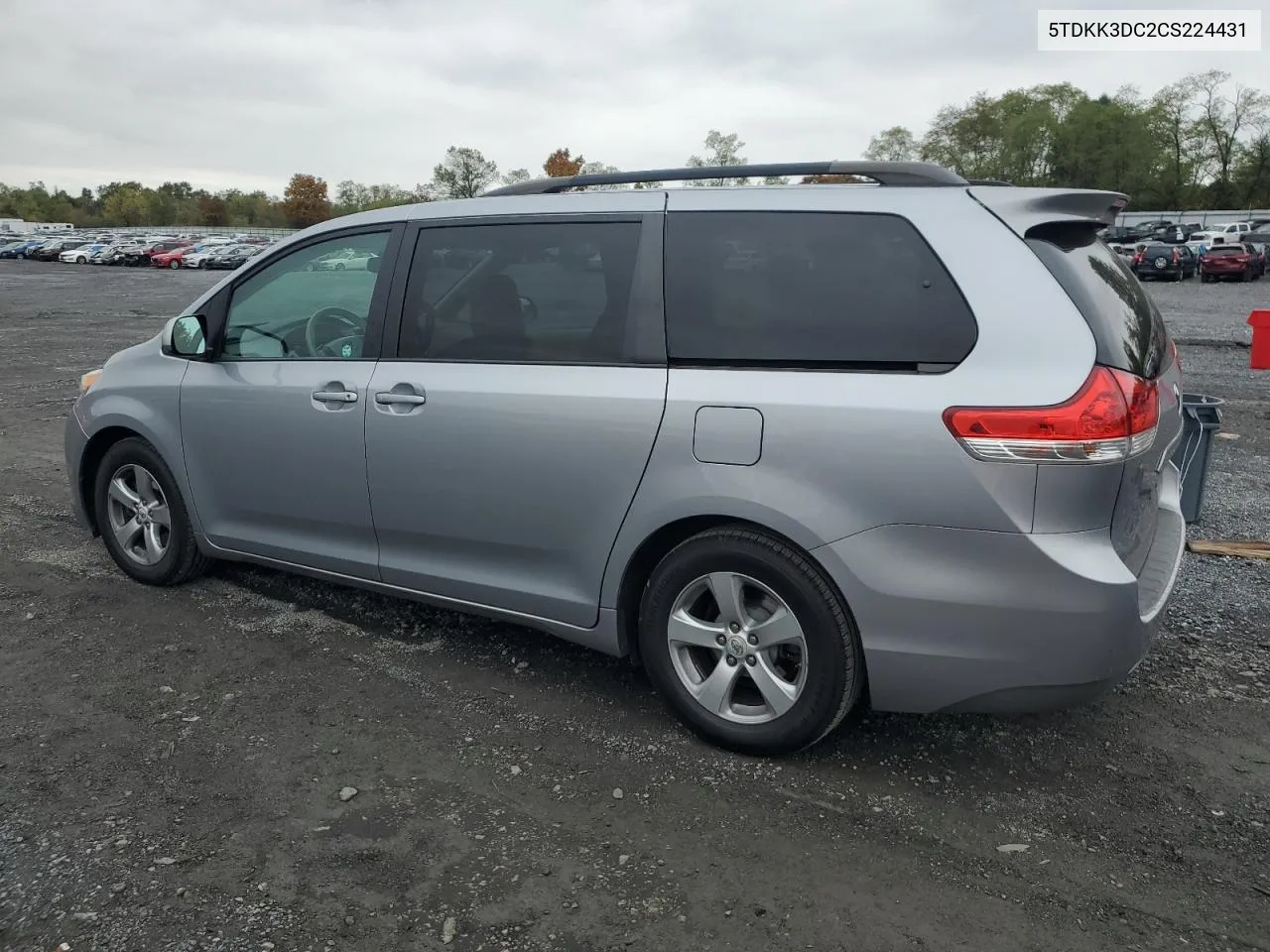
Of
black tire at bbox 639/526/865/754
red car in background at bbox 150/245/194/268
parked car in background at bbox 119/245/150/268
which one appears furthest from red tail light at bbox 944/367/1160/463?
parked car in background at bbox 119/245/150/268

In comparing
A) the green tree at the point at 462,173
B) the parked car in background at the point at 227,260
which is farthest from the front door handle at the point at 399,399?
the green tree at the point at 462,173

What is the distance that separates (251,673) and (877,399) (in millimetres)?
2666

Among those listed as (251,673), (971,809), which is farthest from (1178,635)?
(251,673)

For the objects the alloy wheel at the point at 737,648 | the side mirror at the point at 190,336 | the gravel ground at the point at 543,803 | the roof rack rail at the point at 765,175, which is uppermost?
the roof rack rail at the point at 765,175

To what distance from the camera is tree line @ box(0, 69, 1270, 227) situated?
85375mm

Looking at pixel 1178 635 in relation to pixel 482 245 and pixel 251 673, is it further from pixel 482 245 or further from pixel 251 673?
pixel 251 673

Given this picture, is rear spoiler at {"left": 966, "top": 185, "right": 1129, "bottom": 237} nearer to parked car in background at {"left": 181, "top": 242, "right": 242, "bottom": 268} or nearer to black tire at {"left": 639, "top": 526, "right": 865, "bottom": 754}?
black tire at {"left": 639, "top": 526, "right": 865, "bottom": 754}

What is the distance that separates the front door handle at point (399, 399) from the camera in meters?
3.96

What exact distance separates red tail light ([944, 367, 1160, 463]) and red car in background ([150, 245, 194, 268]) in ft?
202

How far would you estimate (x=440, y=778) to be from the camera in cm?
337

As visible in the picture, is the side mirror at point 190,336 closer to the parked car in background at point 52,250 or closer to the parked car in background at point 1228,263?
the parked car in background at point 1228,263

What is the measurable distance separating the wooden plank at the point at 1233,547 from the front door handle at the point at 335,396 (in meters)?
4.35

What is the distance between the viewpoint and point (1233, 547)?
557cm

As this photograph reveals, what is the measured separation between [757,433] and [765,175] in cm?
100
